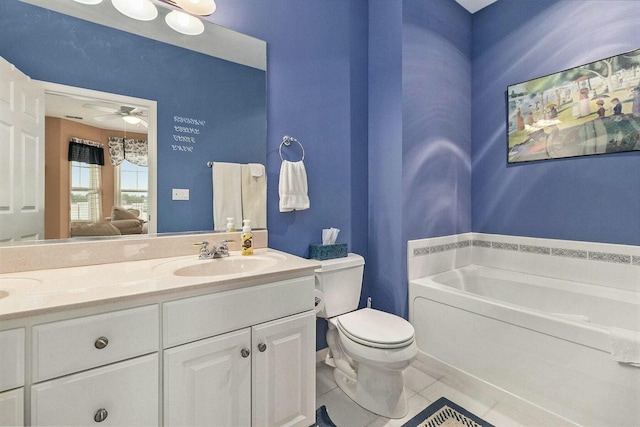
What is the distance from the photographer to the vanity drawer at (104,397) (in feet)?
2.61

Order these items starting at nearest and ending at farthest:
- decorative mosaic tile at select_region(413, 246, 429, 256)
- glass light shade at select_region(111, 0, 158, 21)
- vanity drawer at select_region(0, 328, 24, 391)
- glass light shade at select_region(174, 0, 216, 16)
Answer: vanity drawer at select_region(0, 328, 24, 391)
glass light shade at select_region(111, 0, 158, 21)
glass light shade at select_region(174, 0, 216, 16)
decorative mosaic tile at select_region(413, 246, 429, 256)

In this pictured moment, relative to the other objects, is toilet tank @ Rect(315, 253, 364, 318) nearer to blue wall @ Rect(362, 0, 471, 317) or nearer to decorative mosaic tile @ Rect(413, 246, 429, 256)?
blue wall @ Rect(362, 0, 471, 317)

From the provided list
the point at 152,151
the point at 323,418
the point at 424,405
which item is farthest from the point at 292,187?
the point at 424,405

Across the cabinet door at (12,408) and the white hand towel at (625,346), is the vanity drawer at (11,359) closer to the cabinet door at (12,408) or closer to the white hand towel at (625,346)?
the cabinet door at (12,408)

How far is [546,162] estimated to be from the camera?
7.08ft

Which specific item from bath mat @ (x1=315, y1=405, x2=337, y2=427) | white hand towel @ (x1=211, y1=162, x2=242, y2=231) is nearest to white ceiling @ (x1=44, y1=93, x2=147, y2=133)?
white hand towel @ (x1=211, y1=162, x2=242, y2=231)

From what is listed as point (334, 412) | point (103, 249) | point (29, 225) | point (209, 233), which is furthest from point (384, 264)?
point (29, 225)

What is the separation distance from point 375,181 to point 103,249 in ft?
5.62

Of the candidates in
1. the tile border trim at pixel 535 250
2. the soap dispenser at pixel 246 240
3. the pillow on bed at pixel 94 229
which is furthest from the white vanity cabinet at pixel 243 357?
the tile border trim at pixel 535 250

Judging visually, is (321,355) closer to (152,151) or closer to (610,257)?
(152,151)

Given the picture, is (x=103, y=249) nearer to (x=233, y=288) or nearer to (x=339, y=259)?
(x=233, y=288)

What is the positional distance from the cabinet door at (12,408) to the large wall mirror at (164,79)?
0.76 m

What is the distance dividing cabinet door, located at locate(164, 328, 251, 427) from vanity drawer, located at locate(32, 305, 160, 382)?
0.11m

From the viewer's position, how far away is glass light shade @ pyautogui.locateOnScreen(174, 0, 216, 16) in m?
1.46
